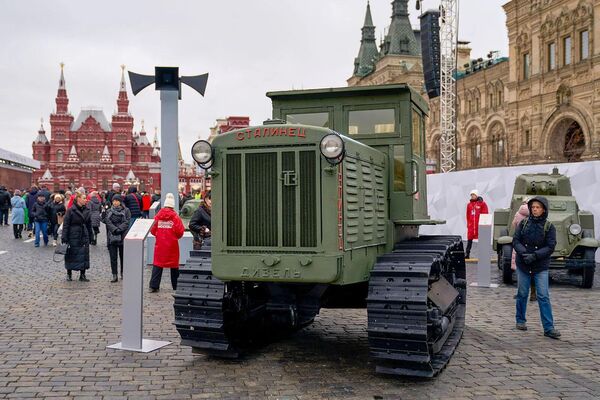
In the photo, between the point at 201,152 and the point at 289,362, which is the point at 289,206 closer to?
the point at 201,152

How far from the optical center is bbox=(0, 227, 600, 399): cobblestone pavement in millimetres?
6027

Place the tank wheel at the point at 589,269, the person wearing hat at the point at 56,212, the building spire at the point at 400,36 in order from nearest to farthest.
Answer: the tank wheel at the point at 589,269
the person wearing hat at the point at 56,212
the building spire at the point at 400,36

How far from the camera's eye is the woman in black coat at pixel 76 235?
13.1m

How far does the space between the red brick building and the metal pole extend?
89.5 meters

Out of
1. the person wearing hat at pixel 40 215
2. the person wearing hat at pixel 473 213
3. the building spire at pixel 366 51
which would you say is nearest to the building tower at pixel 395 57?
the building spire at pixel 366 51

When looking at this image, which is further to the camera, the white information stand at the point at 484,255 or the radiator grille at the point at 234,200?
the white information stand at the point at 484,255

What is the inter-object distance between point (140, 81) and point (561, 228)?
32.7 ft

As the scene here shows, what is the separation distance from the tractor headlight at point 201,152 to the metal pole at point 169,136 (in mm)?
8599

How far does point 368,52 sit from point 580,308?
304 ft

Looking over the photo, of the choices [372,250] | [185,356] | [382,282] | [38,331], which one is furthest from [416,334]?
[38,331]

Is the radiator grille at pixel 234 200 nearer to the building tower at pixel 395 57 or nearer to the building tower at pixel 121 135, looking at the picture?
the building tower at pixel 395 57

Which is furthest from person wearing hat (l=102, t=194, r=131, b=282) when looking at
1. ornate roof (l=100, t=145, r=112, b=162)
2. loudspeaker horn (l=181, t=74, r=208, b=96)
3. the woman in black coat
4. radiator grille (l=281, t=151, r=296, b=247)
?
ornate roof (l=100, t=145, r=112, b=162)

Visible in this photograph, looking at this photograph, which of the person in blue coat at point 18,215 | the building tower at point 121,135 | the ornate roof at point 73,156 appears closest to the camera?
the person in blue coat at point 18,215

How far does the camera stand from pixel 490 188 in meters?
22.0
